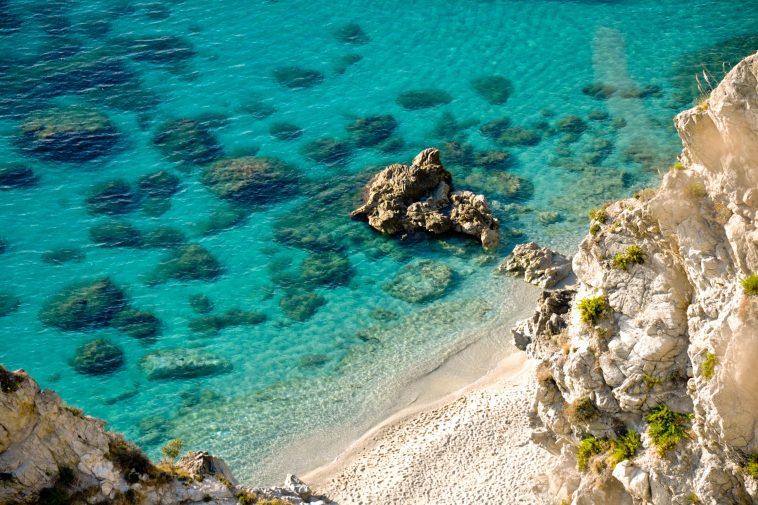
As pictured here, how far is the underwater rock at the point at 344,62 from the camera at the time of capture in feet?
269

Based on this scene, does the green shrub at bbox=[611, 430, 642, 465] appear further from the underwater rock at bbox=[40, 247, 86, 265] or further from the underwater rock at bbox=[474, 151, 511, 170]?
the underwater rock at bbox=[40, 247, 86, 265]

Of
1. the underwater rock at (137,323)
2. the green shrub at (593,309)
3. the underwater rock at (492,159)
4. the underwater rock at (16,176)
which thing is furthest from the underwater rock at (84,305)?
the green shrub at (593,309)

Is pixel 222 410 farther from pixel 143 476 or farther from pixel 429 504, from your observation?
pixel 143 476

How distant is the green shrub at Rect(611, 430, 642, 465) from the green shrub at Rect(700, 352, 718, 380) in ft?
15.1

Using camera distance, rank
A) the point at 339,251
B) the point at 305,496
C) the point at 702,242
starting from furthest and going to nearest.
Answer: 1. the point at 339,251
2. the point at 305,496
3. the point at 702,242

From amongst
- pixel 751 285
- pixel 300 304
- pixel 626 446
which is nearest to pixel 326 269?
pixel 300 304

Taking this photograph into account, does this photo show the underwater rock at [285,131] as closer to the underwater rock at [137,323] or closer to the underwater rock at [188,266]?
the underwater rock at [188,266]

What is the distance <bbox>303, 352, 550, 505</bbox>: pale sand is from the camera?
45.2 m

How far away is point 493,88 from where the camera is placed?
78.5 metres

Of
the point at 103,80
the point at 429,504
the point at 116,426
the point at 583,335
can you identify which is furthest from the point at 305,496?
the point at 103,80

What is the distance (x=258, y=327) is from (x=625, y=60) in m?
43.9

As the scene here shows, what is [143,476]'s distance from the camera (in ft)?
113

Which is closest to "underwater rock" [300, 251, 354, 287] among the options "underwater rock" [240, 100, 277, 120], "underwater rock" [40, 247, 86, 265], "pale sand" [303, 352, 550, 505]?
"pale sand" [303, 352, 550, 505]

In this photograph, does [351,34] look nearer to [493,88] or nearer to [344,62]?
[344,62]
